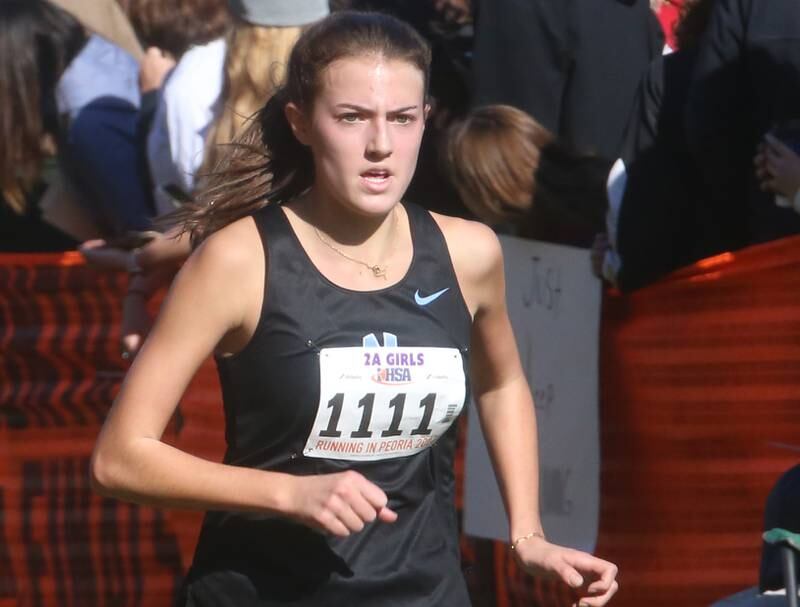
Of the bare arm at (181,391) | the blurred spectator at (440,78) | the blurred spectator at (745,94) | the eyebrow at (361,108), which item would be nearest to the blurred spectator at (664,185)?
the blurred spectator at (745,94)

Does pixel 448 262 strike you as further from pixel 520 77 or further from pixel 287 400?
pixel 520 77

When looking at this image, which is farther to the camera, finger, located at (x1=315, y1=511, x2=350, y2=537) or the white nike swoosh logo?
the white nike swoosh logo

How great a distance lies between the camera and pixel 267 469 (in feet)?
10.3

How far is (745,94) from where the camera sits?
173 inches

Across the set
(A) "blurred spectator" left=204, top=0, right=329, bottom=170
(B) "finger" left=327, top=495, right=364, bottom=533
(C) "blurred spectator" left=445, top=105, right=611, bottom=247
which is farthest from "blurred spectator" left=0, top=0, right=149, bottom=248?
(B) "finger" left=327, top=495, right=364, bottom=533

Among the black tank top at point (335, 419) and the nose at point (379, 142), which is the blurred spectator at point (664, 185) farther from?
the nose at point (379, 142)

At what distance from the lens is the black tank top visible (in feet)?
10.1

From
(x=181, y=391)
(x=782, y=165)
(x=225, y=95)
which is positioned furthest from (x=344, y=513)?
(x=225, y=95)

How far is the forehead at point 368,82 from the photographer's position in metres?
3.12

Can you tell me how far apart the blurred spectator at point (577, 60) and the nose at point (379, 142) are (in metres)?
1.94

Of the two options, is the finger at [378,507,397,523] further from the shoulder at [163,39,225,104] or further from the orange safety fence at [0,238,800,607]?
the shoulder at [163,39,225,104]

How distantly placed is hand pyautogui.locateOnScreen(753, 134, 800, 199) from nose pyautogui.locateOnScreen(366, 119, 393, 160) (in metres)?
1.44

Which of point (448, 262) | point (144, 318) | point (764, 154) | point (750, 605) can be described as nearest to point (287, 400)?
point (448, 262)

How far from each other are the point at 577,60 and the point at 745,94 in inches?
26.7
